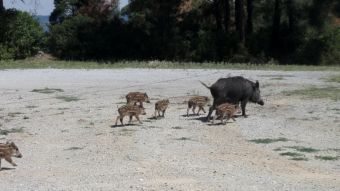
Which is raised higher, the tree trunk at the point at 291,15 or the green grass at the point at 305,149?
the tree trunk at the point at 291,15

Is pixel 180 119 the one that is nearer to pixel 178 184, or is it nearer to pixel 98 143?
pixel 98 143

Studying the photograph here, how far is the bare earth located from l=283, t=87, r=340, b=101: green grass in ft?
1.72

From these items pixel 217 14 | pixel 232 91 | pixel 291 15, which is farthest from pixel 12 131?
pixel 217 14

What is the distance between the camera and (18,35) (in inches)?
1932

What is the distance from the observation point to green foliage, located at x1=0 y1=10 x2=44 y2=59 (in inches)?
1902

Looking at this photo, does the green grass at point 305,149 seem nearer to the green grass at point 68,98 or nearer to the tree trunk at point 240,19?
the green grass at point 68,98

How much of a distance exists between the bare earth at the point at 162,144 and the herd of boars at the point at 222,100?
0.35 metres

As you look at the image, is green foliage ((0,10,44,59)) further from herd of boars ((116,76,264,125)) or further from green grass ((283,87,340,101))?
herd of boars ((116,76,264,125))

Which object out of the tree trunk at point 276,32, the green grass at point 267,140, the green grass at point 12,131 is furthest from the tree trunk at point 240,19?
the green grass at point 267,140

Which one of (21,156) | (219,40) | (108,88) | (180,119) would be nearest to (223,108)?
(180,119)

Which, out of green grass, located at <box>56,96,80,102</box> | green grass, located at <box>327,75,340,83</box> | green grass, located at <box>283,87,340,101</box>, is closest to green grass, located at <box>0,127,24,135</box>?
green grass, located at <box>56,96,80,102</box>

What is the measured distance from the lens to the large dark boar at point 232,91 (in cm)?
1909

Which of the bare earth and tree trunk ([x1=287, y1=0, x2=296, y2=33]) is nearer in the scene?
the bare earth

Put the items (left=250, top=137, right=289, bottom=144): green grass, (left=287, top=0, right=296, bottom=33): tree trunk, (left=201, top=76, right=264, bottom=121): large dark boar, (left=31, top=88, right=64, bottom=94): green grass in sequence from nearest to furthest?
(left=250, top=137, right=289, bottom=144): green grass
(left=201, top=76, right=264, bottom=121): large dark boar
(left=31, top=88, right=64, bottom=94): green grass
(left=287, top=0, right=296, bottom=33): tree trunk
